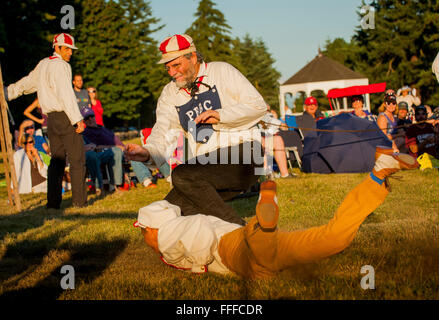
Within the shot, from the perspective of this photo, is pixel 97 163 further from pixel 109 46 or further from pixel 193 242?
pixel 109 46

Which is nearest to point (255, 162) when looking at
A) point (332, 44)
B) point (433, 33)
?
point (433, 33)

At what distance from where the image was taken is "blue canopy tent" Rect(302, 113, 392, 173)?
438 inches

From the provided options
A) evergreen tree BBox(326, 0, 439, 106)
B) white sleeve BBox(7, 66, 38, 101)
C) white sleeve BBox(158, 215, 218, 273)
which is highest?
evergreen tree BBox(326, 0, 439, 106)

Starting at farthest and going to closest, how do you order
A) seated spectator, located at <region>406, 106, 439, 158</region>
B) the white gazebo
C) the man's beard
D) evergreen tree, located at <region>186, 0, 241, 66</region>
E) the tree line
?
1. evergreen tree, located at <region>186, 0, 241, 66</region>
2. the white gazebo
3. the tree line
4. seated spectator, located at <region>406, 106, 439, 158</region>
5. the man's beard

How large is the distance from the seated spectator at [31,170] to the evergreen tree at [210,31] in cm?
5647

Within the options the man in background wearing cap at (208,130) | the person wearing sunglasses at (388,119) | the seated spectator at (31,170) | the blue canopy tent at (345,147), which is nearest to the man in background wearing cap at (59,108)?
the seated spectator at (31,170)

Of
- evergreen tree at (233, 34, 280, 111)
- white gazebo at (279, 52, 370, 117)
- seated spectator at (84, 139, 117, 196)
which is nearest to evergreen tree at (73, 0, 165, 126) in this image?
white gazebo at (279, 52, 370, 117)

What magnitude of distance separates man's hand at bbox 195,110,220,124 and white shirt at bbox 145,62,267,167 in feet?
0.15

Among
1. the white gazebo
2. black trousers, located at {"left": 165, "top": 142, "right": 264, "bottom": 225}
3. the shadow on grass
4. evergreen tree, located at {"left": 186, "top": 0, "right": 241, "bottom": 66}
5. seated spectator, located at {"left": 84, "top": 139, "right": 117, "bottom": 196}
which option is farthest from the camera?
evergreen tree, located at {"left": 186, "top": 0, "right": 241, "bottom": 66}

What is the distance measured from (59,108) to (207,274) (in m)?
4.78

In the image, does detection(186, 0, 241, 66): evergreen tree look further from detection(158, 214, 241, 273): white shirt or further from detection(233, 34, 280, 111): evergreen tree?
detection(158, 214, 241, 273): white shirt

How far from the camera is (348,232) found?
340 centimetres

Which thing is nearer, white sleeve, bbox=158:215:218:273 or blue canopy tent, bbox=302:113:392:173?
white sleeve, bbox=158:215:218:273
